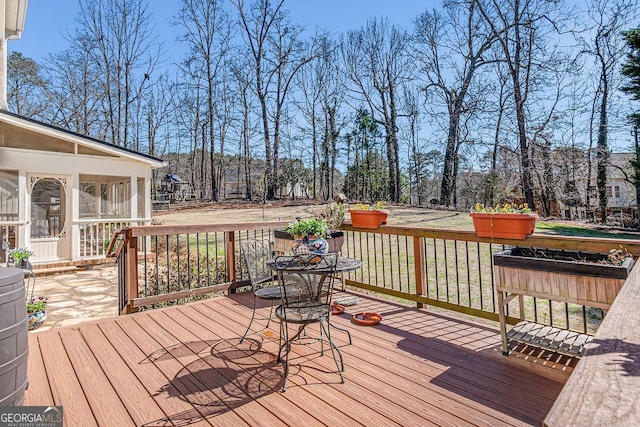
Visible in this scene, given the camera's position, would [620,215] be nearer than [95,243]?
No

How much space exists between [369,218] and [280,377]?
217 cm

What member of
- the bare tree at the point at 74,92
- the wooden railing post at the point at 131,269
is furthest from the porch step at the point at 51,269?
the bare tree at the point at 74,92

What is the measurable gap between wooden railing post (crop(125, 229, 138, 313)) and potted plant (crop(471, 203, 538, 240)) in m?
3.39

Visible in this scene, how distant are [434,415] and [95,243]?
8158 millimetres

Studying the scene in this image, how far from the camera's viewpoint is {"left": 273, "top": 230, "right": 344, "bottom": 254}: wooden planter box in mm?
3813

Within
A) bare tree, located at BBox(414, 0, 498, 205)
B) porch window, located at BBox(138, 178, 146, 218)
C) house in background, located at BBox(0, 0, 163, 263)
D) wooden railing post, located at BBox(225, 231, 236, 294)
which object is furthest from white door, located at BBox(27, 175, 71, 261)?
bare tree, located at BBox(414, 0, 498, 205)

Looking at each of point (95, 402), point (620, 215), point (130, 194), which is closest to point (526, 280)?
point (95, 402)

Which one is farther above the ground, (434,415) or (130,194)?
(130,194)

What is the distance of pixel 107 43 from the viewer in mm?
14234

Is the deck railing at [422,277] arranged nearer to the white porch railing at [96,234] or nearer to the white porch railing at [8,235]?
the white porch railing at [96,234]

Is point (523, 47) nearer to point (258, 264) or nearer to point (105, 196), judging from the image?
point (258, 264)

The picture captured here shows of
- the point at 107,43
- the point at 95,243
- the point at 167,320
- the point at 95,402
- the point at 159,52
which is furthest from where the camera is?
the point at 159,52

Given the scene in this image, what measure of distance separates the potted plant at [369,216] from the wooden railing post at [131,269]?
248 cm

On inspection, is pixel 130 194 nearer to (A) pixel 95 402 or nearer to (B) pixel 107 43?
(A) pixel 95 402
